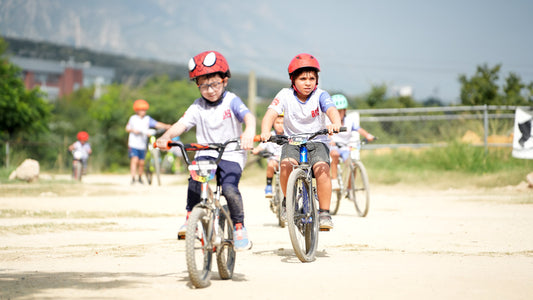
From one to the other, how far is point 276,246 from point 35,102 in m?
25.5

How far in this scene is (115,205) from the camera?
539 inches

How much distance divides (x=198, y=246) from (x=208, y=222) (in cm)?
23

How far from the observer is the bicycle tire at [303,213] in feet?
22.6

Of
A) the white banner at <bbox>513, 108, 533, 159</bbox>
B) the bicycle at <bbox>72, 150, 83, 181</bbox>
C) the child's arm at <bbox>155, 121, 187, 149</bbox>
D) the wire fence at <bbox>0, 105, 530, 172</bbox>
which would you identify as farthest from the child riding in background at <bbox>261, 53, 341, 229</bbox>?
the wire fence at <bbox>0, 105, 530, 172</bbox>

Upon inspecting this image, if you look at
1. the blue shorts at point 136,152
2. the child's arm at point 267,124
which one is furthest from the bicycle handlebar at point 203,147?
the blue shorts at point 136,152

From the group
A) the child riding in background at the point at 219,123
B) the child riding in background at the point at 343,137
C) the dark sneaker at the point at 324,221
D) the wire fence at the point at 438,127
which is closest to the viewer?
the child riding in background at the point at 219,123

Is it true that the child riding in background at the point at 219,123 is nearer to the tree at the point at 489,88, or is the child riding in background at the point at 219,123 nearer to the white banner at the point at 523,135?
the white banner at the point at 523,135

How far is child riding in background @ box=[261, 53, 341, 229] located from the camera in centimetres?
745

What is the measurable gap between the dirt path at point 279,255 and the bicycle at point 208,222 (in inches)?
5.9

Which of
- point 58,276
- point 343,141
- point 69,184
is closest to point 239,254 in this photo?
point 58,276

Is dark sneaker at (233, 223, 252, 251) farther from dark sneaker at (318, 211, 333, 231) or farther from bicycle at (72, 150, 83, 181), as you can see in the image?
bicycle at (72, 150, 83, 181)

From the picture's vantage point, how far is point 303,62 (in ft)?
24.6

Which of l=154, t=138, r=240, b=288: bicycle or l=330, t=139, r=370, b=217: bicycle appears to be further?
l=330, t=139, r=370, b=217: bicycle

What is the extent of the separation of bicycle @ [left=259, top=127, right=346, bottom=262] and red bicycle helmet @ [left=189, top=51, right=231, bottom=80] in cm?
93
